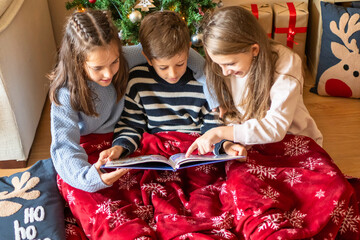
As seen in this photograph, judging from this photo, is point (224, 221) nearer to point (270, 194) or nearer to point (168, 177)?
point (270, 194)

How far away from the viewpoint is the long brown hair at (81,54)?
1431 millimetres

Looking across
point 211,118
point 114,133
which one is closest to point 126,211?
point 114,133

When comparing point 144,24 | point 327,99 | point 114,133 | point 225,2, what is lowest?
point 327,99

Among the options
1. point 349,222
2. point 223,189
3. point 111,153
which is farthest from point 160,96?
point 349,222

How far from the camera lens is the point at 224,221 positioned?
1.42 metres

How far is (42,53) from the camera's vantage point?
2293 mm

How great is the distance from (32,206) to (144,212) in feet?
1.25

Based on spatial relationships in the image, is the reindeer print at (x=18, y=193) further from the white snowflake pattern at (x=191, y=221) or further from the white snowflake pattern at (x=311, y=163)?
the white snowflake pattern at (x=311, y=163)

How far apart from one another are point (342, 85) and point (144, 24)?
47.1 inches

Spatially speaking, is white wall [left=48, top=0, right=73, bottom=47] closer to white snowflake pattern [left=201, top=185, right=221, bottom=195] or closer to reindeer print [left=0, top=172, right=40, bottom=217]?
reindeer print [left=0, top=172, right=40, bottom=217]

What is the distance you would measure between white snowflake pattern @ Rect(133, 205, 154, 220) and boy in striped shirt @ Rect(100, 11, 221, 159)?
196 mm

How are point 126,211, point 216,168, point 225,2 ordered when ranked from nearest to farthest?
1. point 126,211
2. point 216,168
3. point 225,2

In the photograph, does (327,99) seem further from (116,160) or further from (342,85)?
(116,160)

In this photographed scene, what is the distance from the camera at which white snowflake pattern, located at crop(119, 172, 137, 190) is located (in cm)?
158
